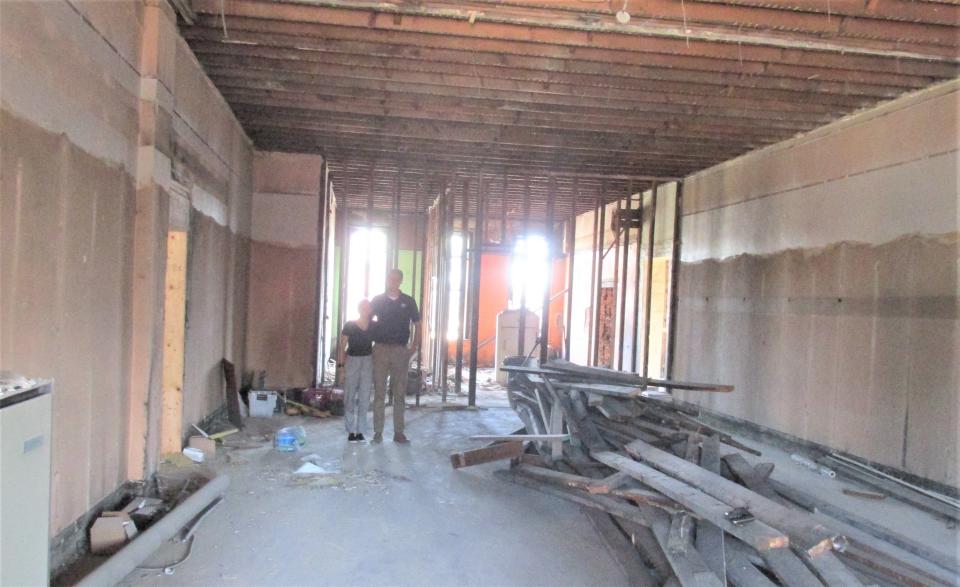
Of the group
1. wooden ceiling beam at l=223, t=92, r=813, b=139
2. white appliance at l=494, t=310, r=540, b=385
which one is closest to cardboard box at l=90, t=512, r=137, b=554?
wooden ceiling beam at l=223, t=92, r=813, b=139

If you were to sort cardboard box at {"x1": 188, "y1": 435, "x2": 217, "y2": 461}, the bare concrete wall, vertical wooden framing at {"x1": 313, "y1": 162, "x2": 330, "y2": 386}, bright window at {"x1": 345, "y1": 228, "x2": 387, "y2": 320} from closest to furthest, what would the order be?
cardboard box at {"x1": 188, "y1": 435, "x2": 217, "y2": 461}, the bare concrete wall, vertical wooden framing at {"x1": 313, "y1": 162, "x2": 330, "y2": 386}, bright window at {"x1": 345, "y1": 228, "x2": 387, "y2": 320}

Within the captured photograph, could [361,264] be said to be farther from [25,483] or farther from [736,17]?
[25,483]

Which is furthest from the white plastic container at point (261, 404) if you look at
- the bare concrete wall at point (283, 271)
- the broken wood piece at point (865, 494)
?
the broken wood piece at point (865, 494)

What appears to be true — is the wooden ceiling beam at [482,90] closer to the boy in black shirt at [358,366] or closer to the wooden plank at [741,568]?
the boy in black shirt at [358,366]

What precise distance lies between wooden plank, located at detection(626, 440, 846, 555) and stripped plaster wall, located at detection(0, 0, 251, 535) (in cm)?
330

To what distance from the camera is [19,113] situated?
242 centimetres

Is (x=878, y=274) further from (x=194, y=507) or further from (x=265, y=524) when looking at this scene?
(x=194, y=507)

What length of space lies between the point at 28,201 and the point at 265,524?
2198 mm

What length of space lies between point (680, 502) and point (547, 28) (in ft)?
10.5

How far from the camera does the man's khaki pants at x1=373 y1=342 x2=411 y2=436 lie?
5703 mm

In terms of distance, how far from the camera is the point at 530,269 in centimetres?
1316

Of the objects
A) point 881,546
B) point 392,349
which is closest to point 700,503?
point 881,546

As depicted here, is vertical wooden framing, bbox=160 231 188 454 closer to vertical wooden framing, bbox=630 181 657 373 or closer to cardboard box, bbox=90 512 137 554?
cardboard box, bbox=90 512 137 554

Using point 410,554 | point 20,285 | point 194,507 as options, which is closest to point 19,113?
point 20,285
